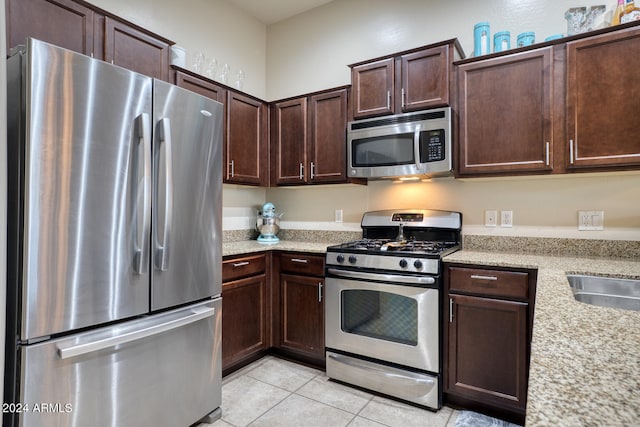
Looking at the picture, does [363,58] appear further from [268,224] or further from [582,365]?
[582,365]

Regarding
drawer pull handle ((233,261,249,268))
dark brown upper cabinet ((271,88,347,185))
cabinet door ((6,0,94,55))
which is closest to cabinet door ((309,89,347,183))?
dark brown upper cabinet ((271,88,347,185))

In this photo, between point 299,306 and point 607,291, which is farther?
point 299,306

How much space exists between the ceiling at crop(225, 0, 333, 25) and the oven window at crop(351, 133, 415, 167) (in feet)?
5.18

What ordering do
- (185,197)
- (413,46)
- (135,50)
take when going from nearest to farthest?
(185,197) → (135,50) → (413,46)

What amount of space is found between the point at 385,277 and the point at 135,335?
1415 mm

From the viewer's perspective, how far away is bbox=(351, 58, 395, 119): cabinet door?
2.57 m

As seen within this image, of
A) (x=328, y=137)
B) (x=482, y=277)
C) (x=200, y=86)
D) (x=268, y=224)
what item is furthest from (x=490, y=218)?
(x=200, y=86)

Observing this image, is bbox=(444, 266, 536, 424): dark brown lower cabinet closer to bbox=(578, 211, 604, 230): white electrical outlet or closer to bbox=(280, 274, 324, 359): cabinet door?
bbox=(578, 211, 604, 230): white electrical outlet

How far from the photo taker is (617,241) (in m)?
2.16

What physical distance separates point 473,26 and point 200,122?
6.96ft

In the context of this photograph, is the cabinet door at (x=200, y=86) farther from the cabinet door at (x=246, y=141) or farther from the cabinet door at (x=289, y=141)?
the cabinet door at (x=289, y=141)

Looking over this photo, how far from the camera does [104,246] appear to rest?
150 centimetres

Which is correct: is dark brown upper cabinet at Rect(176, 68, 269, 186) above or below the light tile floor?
above

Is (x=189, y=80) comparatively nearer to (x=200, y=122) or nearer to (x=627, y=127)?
(x=200, y=122)
